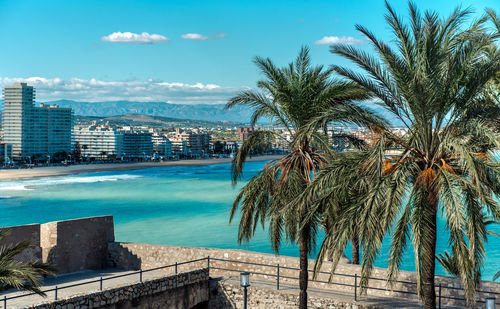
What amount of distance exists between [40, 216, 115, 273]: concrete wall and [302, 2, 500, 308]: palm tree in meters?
9.28

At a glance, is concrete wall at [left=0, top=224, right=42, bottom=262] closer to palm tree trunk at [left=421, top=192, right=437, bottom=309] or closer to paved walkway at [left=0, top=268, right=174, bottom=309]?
paved walkway at [left=0, top=268, right=174, bottom=309]

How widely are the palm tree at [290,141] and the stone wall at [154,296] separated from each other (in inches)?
107

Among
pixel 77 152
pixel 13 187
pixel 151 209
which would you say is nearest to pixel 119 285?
pixel 151 209

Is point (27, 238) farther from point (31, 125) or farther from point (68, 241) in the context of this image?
point (31, 125)

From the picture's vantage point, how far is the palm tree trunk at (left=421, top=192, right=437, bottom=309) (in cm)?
854

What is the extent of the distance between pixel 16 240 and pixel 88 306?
453cm

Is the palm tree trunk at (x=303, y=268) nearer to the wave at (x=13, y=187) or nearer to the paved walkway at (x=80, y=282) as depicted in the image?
the paved walkway at (x=80, y=282)

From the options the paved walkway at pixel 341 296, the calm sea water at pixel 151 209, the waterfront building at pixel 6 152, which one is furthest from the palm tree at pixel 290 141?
the waterfront building at pixel 6 152

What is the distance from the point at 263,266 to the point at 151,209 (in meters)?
50.2

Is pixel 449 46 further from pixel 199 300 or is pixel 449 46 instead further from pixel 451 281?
pixel 199 300

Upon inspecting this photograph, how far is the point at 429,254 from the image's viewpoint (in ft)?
28.9

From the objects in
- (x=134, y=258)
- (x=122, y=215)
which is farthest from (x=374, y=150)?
(x=122, y=215)

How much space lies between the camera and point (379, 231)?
8.48 m

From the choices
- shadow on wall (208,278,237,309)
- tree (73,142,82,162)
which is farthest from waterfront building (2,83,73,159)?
shadow on wall (208,278,237,309)
